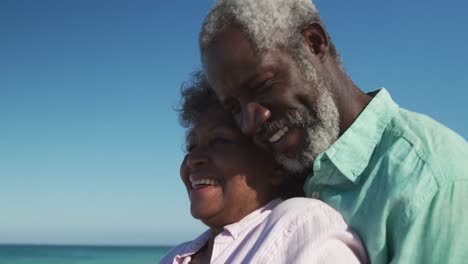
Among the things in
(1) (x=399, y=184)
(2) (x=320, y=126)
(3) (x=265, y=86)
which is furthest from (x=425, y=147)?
(3) (x=265, y=86)

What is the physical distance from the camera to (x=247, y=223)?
273 centimetres

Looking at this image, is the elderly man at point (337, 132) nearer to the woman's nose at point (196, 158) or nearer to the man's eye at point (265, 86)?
the man's eye at point (265, 86)

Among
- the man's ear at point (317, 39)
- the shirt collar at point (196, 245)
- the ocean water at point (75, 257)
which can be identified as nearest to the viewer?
the man's ear at point (317, 39)

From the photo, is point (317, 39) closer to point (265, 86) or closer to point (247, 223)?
point (265, 86)

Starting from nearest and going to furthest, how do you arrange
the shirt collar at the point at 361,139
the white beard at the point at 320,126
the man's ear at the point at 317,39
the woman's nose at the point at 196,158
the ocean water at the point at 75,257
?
the shirt collar at the point at 361,139, the white beard at the point at 320,126, the man's ear at the point at 317,39, the woman's nose at the point at 196,158, the ocean water at the point at 75,257

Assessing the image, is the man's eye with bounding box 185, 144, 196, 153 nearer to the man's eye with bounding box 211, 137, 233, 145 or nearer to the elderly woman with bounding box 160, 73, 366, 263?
the elderly woman with bounding box 160, 73, 366, 263

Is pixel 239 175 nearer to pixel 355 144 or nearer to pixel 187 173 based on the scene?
pixel 187 173

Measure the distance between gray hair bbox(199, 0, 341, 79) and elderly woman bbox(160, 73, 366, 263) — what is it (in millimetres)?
516

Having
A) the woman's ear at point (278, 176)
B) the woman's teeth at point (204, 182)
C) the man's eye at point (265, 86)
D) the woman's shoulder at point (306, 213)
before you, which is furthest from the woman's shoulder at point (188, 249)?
the man's eye at point (265, 86)

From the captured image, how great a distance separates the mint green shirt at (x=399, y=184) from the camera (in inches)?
80.3

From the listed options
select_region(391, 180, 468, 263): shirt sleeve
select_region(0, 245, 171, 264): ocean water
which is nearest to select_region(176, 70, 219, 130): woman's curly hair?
select_region(391, 180, 468, 263): shirt sleeve

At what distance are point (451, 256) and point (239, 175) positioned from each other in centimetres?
110

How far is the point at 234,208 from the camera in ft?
9.20

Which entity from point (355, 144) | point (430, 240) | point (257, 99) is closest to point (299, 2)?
point (257, 99)
